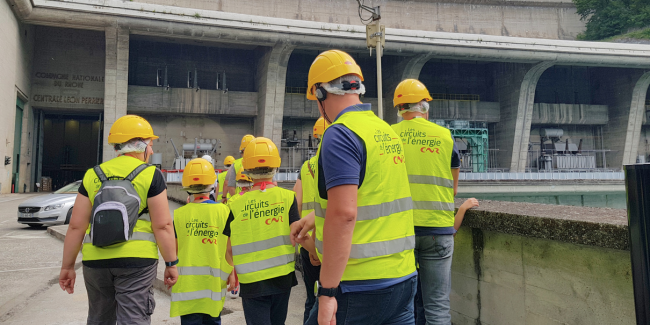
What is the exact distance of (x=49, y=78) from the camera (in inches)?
1078

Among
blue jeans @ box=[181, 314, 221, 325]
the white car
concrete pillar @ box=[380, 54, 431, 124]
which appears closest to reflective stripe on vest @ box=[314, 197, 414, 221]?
blue jeans @ box=[181, 314, 221, 325]

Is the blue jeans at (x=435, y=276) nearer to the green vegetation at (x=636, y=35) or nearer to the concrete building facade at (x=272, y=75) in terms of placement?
the concrete building facade at (x=272, y=75)

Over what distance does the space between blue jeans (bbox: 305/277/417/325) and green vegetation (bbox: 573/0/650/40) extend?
50064 mm

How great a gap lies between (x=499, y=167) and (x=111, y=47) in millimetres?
32823

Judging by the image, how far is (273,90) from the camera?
94.4 ft

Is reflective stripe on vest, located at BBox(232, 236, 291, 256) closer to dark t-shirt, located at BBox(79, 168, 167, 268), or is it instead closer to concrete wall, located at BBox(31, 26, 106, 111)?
dark t-shirt, located at BBox(79, 168, 167, 268)

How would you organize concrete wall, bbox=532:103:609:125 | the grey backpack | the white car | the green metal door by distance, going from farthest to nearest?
concrete wall, bbox=532:103:609:125 → the green metal door → the white car → the grey backpack

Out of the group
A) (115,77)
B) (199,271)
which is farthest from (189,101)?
(199,271)

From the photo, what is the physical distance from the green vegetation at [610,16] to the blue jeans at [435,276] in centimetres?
4899

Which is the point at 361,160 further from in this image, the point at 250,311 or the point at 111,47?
the point at 111,47

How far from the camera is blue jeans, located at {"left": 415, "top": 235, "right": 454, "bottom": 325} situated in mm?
2662

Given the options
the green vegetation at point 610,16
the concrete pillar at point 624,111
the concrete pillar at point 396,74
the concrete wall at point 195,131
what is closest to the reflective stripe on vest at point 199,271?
the concrete wall at point 195,131

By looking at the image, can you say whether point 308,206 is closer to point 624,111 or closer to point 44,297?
point 44,297

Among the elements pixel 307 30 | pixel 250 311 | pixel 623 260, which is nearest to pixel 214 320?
pixel 250 311
